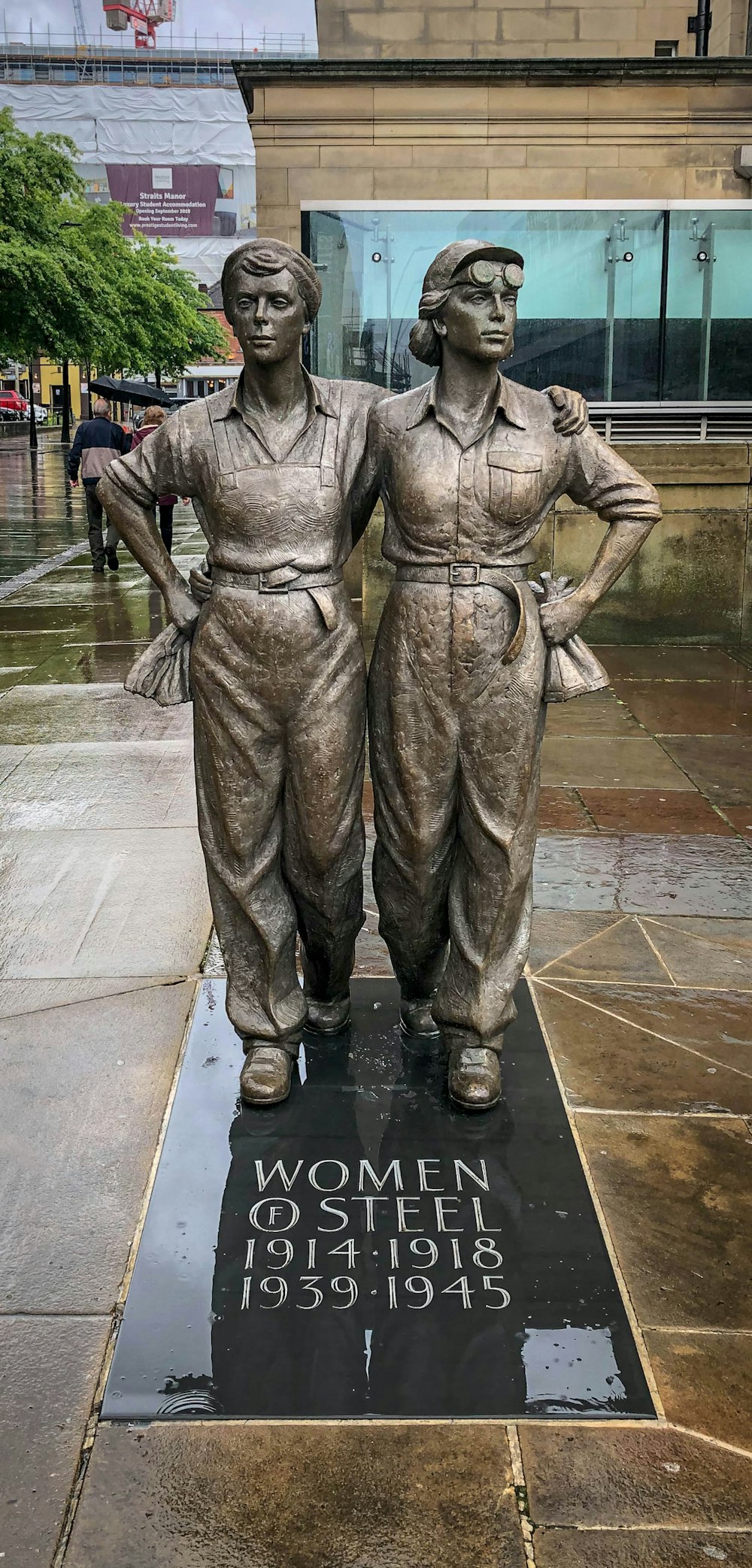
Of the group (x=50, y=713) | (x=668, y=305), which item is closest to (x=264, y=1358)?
(x=50, y=713)

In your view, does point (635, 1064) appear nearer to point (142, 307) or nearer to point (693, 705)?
point (693, 705)

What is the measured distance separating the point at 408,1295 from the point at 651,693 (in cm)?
686

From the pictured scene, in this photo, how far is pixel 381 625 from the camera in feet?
12.3

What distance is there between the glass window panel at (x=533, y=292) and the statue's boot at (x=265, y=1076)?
824 centimetres

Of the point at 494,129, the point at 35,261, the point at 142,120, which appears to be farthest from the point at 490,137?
the point at 142,120

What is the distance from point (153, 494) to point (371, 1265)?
2023 millimetres

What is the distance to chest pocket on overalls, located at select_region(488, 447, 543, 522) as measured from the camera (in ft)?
11.4

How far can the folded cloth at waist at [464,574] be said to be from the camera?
354cm

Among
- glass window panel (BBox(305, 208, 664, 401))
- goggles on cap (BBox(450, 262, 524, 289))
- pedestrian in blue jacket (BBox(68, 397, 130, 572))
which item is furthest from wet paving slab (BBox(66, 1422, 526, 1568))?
pedestrian in blue jacket (BBox(68, 397, 130, 572))

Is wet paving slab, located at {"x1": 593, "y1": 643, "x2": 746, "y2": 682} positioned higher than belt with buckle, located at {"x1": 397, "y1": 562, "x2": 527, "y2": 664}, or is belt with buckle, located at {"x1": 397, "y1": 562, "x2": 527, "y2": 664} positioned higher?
belt with buckle, located at {"x1": 397, "y1": 562, "x2": 527, "y2": 664}

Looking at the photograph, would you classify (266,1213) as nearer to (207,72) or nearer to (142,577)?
(142,577)

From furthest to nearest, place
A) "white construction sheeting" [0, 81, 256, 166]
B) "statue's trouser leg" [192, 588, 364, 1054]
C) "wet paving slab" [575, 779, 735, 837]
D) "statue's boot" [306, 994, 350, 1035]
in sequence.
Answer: "white construction sheeting" [0, 81, 256, 166] < "wet paving slab" [575, 779, 735, 837] < "statue's boot" [306, 994, 350, 1035] < "statue's trouser leg" [192, 588, 364, 1054]

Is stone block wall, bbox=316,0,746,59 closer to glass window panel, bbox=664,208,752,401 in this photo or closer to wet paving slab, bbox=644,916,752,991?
glass window panel, bbox=664,208,752,401

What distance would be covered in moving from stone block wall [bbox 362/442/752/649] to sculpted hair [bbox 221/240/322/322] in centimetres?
720
